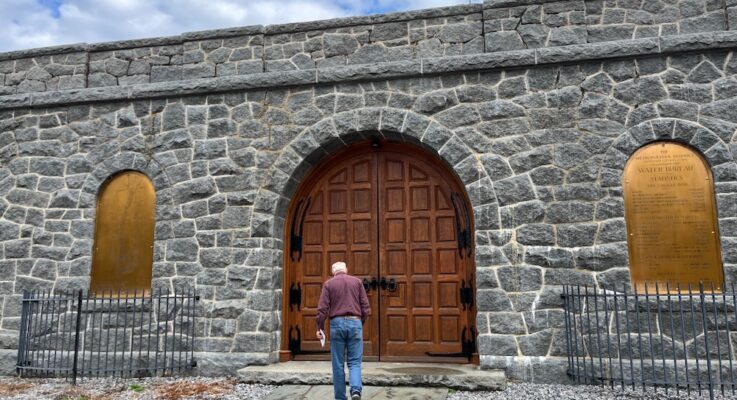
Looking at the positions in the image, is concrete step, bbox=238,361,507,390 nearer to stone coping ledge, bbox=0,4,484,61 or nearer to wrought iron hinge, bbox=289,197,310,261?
wrought iron hinge, bbox=289,197,310,261

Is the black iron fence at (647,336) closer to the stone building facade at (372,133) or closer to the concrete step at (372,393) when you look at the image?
the stone building facade at (372,133)

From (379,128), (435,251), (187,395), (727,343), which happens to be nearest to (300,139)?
(379,128)

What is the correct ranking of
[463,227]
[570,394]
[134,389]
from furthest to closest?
[463,227], [134,389], [570,394]

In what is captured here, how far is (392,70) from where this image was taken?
23.8ft

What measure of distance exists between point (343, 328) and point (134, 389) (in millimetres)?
2781

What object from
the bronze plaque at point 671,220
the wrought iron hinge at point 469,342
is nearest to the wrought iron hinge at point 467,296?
the wrought iron hinge at point 469,342

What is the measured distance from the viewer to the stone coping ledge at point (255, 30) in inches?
290

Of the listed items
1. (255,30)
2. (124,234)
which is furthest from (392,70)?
(124,234)

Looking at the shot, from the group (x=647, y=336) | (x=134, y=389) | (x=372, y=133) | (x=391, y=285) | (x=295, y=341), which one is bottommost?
(x=134, y=389)

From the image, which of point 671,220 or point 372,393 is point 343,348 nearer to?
point 372,393

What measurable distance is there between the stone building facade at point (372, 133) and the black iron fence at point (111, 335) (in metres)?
0.27

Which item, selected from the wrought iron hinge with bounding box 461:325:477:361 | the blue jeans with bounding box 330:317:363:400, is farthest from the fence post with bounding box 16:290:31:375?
the wrought iron hinge with bounding box 461:325:477:361

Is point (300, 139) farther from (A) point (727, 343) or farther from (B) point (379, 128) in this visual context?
(A) point (727, 343)

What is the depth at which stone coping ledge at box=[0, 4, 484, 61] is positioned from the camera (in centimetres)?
736
